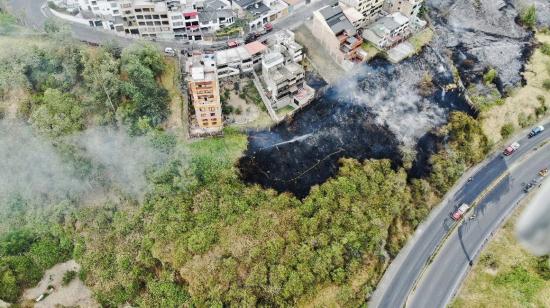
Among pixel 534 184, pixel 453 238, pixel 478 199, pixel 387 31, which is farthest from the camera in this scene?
pixel 387 31

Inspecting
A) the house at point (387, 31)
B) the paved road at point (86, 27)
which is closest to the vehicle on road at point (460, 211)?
the house at point (387, 31)

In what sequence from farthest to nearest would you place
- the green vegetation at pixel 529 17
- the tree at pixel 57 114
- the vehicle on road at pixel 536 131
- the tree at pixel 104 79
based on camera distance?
the green vegetation at pixel 529 17, the vehicle on road at pixel 536 131, the tree at pixel 104 79, the tree at pixel 57 114

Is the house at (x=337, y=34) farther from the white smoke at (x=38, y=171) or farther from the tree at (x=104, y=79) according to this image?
the white smoke at (x=38, y=171)

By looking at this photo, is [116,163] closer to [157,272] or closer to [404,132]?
[157,272]

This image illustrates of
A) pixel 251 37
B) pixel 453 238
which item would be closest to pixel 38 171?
pixel 251 37

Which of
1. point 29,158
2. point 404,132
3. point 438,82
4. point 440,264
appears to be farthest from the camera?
point 438,82

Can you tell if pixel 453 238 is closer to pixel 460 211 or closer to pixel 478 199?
pixel 460 211

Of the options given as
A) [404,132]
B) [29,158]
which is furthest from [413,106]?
[29,158]
